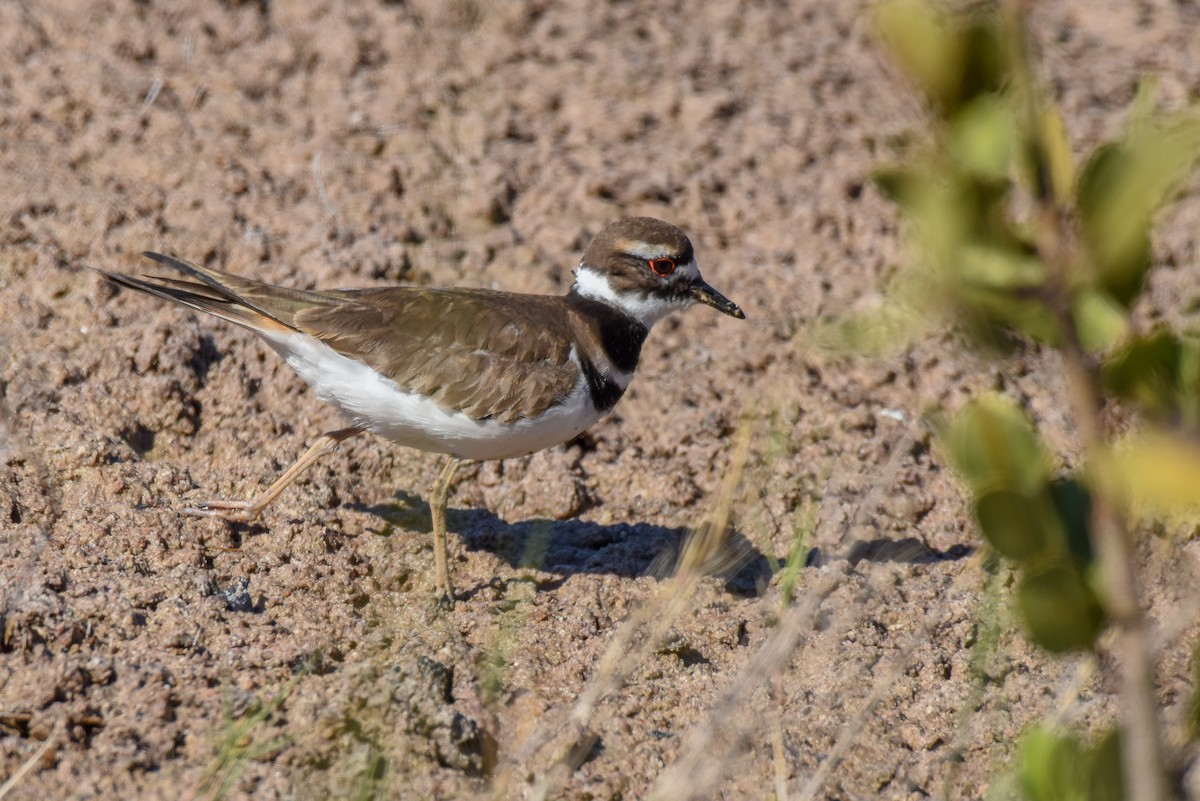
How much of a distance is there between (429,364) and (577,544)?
3.18 feet

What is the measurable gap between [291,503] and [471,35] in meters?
3.42

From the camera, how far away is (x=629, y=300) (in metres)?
5.50

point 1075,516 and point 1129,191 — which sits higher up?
point 1129,191

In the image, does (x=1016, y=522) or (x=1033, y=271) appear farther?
(x=1016, y=522)

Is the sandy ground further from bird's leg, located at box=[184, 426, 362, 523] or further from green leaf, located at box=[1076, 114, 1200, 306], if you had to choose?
green leaf, located at box=[1076, 114, 1200, 306]

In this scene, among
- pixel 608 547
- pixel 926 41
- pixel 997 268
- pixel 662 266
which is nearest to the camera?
pixel 926 41

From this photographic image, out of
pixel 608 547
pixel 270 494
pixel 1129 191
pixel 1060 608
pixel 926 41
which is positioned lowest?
pixel 608 547

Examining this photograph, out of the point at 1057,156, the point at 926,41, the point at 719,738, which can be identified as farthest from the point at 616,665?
the point at 926,41

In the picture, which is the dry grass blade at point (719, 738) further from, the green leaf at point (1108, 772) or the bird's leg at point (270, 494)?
the bird's leg at point (270, 494)

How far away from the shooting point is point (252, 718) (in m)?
3.39

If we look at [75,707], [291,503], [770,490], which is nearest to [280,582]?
[291,503]

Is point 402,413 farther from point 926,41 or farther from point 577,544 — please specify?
point 926,41

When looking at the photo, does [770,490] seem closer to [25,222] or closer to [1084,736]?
[1084,736]

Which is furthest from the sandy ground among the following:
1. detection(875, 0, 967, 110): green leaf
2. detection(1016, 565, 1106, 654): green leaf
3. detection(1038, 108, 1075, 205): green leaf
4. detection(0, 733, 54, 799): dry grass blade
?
detection(875, 0, 967, 110): green leaf
